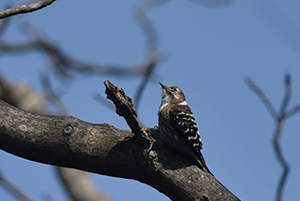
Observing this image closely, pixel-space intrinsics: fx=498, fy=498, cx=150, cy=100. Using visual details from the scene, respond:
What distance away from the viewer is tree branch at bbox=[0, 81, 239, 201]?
3826mm

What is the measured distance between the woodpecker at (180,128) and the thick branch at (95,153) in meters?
0.37

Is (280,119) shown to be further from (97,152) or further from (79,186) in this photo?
(79,186)

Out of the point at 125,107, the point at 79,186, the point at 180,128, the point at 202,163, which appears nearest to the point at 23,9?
the point at 125,107

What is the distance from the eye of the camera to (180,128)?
5.55m

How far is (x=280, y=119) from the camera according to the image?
497cm

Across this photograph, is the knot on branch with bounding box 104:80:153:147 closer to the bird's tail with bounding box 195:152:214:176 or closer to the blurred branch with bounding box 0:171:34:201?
the bird's tail with bounding box 195:152:214:176

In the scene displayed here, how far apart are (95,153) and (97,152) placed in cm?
2

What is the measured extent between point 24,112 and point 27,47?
5634mm

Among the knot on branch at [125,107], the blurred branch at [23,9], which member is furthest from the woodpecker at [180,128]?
the blurred branch at [23,9]

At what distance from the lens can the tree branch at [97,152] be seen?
3.83 metres

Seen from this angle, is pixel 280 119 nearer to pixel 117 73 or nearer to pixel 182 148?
pixel 182 148

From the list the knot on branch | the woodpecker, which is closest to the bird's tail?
the woodpecker

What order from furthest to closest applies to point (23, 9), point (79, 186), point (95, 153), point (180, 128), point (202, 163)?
point (79, 186), point (180, 128), point (202, 163), point (23, 9), point (95, 153)

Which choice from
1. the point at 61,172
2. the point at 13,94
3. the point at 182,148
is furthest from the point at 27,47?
the point at 182,148
